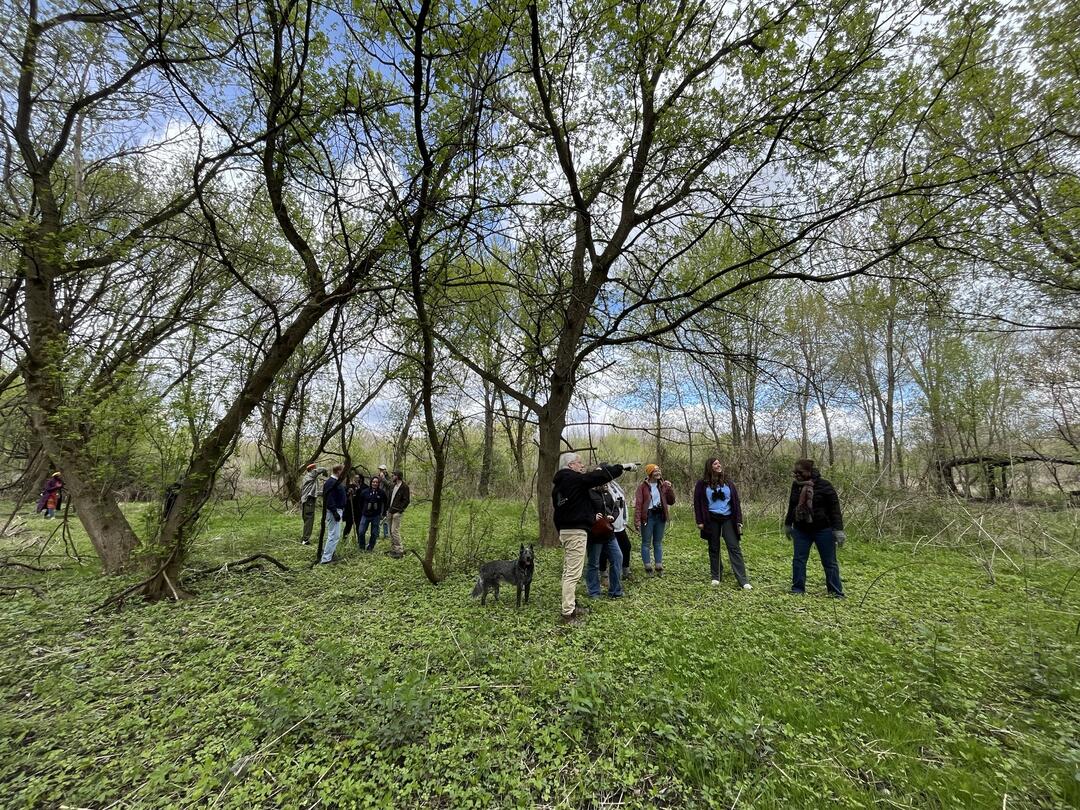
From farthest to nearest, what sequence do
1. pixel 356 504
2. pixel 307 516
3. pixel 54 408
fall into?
pixel 356 504
pixel 307 516
pixel 54 408

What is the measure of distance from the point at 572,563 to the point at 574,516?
540 mm

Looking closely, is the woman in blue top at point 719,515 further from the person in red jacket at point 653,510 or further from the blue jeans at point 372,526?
the blue jeans at point 372,526

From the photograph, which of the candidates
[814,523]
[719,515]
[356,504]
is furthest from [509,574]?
[356,504]

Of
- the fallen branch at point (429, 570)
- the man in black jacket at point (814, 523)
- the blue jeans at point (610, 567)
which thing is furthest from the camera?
the fallen branch at point (429, 570)

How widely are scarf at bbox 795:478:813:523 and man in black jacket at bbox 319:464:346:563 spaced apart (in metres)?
7.50

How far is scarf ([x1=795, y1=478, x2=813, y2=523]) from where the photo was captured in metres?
5.61

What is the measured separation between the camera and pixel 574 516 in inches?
193

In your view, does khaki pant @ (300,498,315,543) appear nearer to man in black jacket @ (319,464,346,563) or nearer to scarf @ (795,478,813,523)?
man in black jacket @ (319,464,346,563)

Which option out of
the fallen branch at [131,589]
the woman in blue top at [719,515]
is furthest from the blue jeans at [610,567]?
the fallen branch at [131,589]

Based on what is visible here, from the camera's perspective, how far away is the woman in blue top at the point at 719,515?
609 centimetres

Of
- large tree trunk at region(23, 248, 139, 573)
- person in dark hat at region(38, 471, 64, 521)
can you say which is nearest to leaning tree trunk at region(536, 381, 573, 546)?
large tree trunk at region(23, 248, 139, 573)

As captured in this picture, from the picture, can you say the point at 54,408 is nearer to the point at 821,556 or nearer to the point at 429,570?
the point at 429,570

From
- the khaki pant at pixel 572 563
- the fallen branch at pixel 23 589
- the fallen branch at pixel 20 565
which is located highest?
the khaki pant at pixel 572 563

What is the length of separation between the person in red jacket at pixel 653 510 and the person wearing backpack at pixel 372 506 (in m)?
5.46
